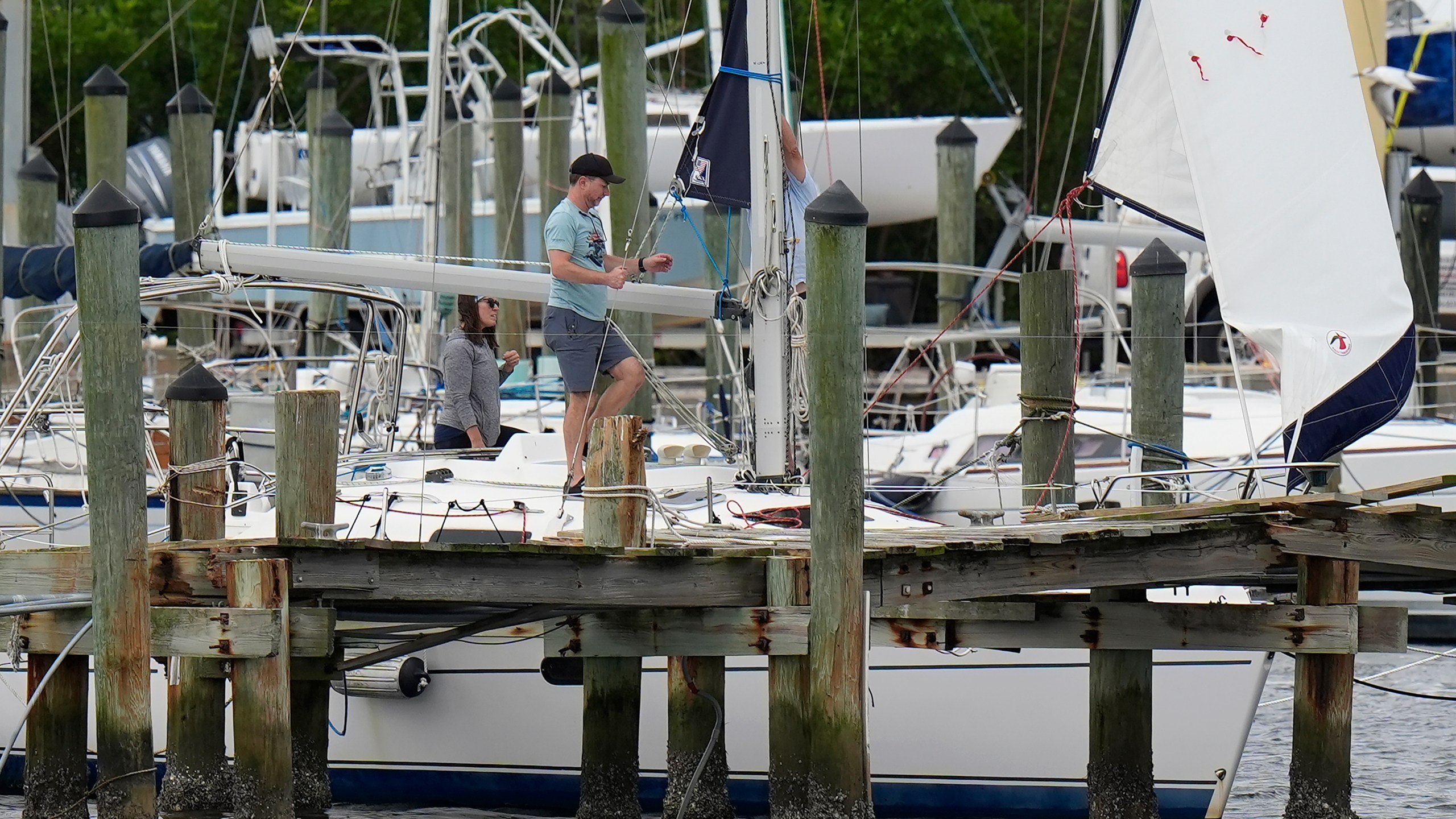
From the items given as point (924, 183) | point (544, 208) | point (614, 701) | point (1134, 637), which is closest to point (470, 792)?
point (614, 701)

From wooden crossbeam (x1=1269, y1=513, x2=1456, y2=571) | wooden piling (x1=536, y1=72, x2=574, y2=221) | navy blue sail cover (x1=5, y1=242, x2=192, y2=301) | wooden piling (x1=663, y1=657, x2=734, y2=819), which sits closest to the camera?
wooden crossbeam (x1=1269, y1=513, x2=1456, y2=571)

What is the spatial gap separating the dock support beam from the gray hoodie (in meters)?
6.06

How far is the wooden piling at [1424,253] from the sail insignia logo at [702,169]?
29.5 feet

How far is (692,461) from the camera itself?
34.3 feet

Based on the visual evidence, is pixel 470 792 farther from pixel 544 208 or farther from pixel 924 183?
pixel 924 183

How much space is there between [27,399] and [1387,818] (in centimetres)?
893

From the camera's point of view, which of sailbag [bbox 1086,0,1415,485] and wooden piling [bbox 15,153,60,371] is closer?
sailbag [bbox 1086,0,1415,485]

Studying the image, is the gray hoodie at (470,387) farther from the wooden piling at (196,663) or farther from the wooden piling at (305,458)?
the wooden piling at (305,458)

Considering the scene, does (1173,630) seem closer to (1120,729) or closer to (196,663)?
(1120,729)

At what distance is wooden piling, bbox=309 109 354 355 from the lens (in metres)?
17.2

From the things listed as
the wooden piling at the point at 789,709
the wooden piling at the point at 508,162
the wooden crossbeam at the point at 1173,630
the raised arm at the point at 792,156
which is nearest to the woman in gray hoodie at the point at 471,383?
the raised arm at the point at 792,156

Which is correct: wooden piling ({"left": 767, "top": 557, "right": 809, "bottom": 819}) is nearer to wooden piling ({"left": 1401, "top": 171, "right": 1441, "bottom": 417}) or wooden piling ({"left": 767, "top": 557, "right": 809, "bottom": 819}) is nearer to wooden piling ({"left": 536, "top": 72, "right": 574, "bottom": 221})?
wooden piling ({"left": 536, "top": 72, "right": 574, "bottom": 221})

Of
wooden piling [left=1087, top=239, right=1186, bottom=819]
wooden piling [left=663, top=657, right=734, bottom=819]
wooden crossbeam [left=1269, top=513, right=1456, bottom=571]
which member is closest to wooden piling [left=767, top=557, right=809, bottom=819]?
wooden piling [left=663, top=657, right=734, bottom=819]

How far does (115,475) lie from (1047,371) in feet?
15.4
